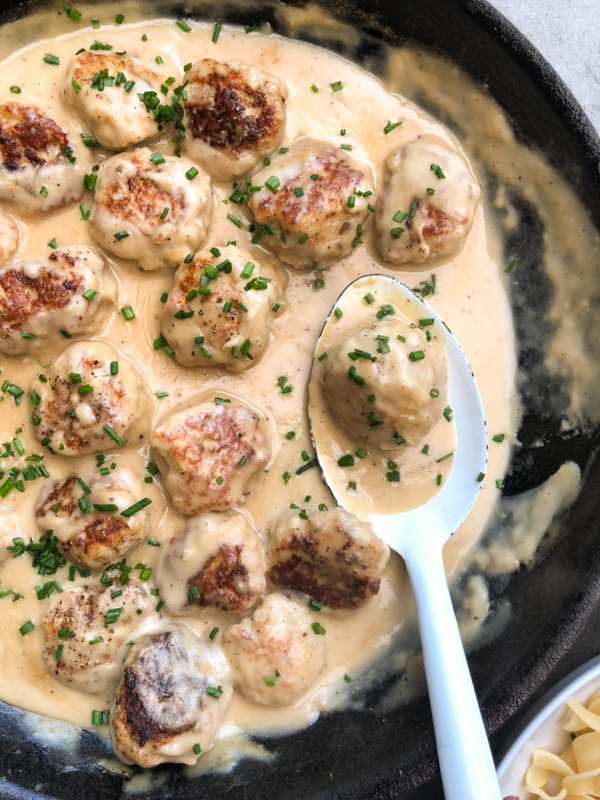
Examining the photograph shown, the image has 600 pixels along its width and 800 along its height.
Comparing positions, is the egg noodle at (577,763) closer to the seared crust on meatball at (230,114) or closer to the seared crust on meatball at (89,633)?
the seared crust on meatball at (89,633)

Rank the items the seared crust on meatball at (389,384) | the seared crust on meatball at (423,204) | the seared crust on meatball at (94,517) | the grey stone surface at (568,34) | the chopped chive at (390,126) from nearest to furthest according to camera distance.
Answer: the seared crust on meatball at (389,384) → the seared crust on meatball at (94,517) → the seared crust on meatball at (423,204) → the chopped chive at (390,126) → the grey stone surface at (568,34)

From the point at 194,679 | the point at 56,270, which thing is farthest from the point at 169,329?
the point at 194,679

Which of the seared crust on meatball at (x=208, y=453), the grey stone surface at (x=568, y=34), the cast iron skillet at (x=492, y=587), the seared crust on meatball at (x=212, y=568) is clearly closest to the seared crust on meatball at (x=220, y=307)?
the seared crust on meatball at (x=208, y=453)

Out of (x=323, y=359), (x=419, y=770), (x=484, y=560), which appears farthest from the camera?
(x=484, y=560)

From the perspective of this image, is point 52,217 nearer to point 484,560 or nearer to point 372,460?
point 372,460

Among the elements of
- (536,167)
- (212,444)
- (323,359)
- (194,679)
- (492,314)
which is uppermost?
(536,167)

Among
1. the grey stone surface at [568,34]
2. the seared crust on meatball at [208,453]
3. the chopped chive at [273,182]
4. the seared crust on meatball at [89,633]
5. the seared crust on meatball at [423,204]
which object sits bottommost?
the seared crust on meatball at [89,633]

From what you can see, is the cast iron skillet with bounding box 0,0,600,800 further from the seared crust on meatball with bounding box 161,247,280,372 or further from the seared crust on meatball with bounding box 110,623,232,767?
the seared crust on meatball with bounding box 161,247,280,372
